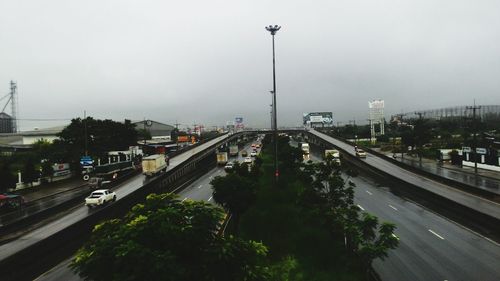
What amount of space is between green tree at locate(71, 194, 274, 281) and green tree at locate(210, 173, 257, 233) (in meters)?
18.2

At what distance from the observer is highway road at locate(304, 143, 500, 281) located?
18.7m

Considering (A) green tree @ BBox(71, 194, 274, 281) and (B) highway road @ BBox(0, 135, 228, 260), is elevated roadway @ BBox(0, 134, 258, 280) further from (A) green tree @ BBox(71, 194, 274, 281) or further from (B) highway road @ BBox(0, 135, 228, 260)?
(A) green tree @ BBox(71, 194, 274, 281)

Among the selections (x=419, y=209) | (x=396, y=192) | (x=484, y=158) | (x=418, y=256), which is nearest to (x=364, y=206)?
(x=419, y=209)

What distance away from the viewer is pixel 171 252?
28.0 ft

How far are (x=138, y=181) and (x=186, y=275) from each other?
4464 centimetres

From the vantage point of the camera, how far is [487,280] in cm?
1767

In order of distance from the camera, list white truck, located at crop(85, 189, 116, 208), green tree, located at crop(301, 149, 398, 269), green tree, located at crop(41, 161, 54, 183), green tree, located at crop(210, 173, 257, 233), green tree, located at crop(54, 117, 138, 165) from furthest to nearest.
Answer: green tree, located at crop(54, 117, 138, 165) → green tree, located at crop(41, 161, 54, 183) → white truck, located at crop(85, 189, 116, 208) → green tree, located at crop(210, 173, 257, 233) → green tree, located at crop(301, 149, 398, 269)

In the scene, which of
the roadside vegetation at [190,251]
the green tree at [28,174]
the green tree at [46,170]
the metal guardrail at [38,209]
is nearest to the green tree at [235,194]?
the roadside vegetation at [190,251]

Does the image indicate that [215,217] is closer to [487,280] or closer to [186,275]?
[186,275]

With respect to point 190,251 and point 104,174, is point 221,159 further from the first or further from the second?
point 190,251

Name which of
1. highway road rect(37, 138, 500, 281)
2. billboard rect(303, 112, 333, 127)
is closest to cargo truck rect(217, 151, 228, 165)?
highway road rect(37, 138, 500, 281)

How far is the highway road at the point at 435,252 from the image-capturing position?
1869 cm

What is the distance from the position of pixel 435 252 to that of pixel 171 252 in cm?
1873

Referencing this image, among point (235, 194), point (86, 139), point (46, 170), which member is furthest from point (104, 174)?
point (235, 194)
